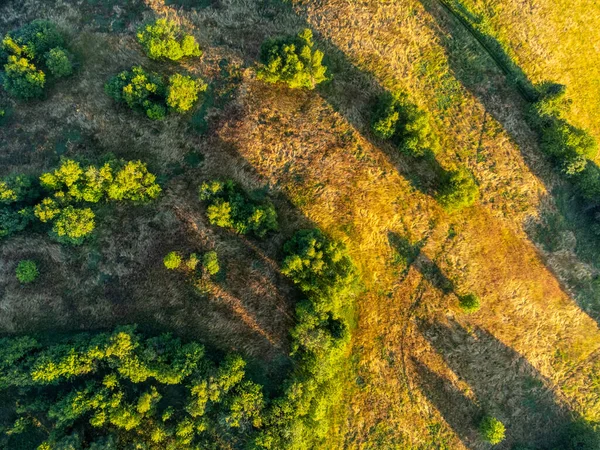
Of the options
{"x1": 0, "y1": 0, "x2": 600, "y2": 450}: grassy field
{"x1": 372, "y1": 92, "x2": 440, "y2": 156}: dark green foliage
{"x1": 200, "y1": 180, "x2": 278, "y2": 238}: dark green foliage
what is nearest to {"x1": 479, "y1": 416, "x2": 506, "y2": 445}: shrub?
{"x1": 0, "y1": 0, "x2": 600, "y2": 450}: grassy field

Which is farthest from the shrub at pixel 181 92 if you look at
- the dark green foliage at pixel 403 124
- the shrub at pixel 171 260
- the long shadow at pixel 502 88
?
the long shadow at pixel 502 88

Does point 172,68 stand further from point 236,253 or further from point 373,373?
point 373,373

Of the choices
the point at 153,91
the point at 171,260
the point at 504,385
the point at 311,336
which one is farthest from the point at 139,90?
the point at 504,385

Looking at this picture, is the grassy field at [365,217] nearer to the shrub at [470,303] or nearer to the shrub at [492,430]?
the shrub at [492,430]

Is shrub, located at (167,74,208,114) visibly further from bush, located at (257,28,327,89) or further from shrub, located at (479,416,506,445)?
shrub, located at (479,416,506,445)

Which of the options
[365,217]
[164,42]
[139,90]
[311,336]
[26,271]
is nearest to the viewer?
[311,336]

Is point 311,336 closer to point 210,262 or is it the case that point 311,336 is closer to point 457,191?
point 210,262

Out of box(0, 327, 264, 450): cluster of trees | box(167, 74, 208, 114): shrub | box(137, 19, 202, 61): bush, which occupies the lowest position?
box(0, 327, 264, 450): cluster of trees
